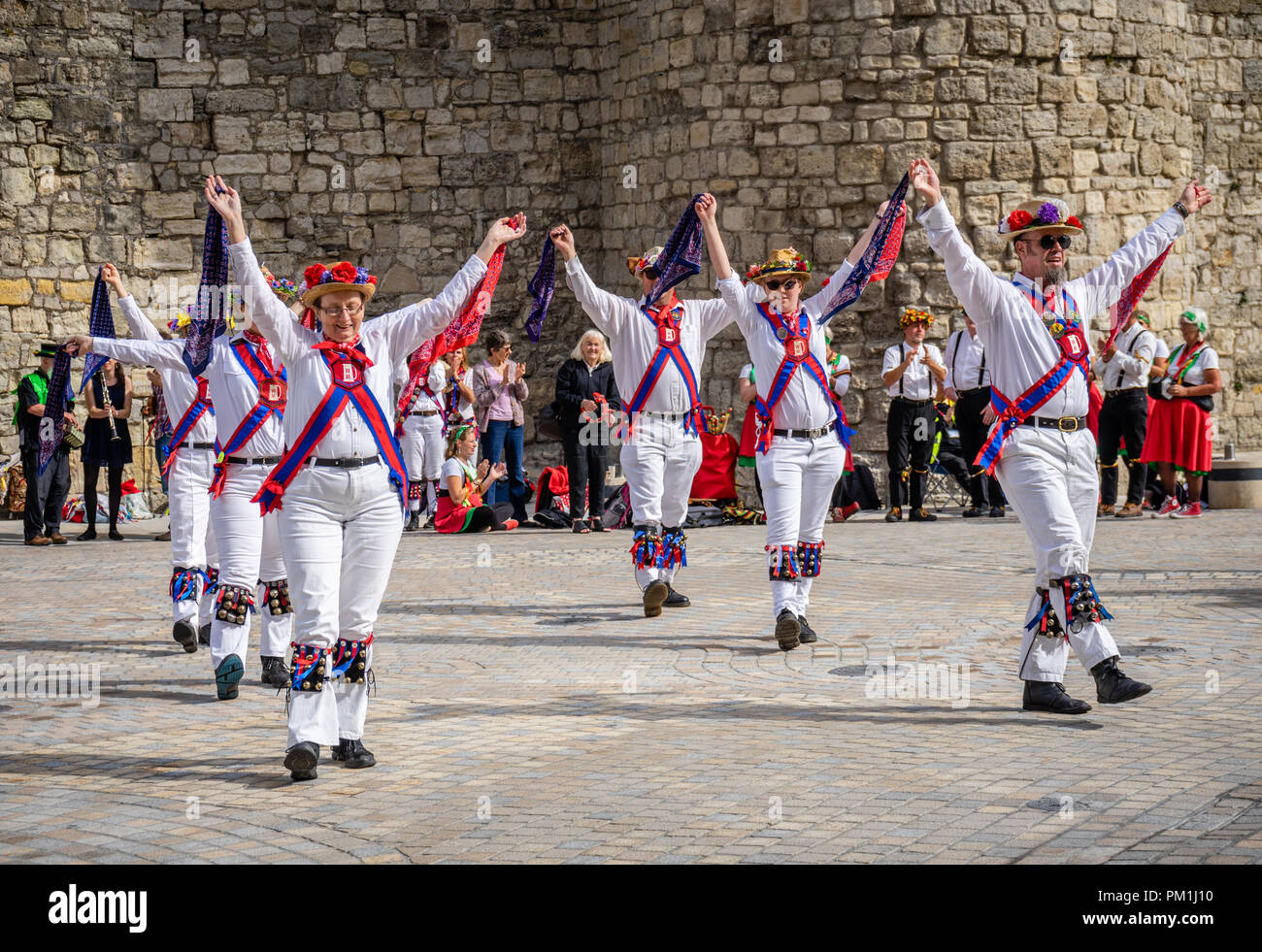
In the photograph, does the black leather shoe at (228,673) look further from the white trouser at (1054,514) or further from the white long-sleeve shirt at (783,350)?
the white trouser at (1054,514)

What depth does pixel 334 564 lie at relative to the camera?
20.1 ft

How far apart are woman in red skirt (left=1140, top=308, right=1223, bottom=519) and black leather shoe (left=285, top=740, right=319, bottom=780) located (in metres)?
11.1

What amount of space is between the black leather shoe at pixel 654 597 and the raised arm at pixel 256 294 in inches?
150

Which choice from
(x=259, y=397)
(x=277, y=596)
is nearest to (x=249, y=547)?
Answer: (x=277, y=596)

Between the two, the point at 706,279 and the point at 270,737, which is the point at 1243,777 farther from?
the point at 706,279

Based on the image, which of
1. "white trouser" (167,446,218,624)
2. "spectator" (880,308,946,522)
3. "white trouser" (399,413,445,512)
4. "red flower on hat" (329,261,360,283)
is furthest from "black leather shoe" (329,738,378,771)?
"spectator" (880,308,946,522)

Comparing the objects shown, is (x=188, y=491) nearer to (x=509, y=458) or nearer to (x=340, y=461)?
(x=340, y=461)

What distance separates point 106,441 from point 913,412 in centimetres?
772

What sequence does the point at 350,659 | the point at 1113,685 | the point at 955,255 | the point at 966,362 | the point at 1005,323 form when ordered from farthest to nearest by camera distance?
1. the point at 966,362
2. the point at 1005,323
3. the point at 955,255
4. the point at 1113,685
5. the point at 350,659

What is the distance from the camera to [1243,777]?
5582 mm

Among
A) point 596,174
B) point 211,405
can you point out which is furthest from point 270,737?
point 596,174

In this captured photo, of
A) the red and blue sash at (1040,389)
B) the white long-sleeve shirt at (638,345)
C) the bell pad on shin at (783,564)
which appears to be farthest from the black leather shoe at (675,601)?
the red and blue sash at (1040,389)
